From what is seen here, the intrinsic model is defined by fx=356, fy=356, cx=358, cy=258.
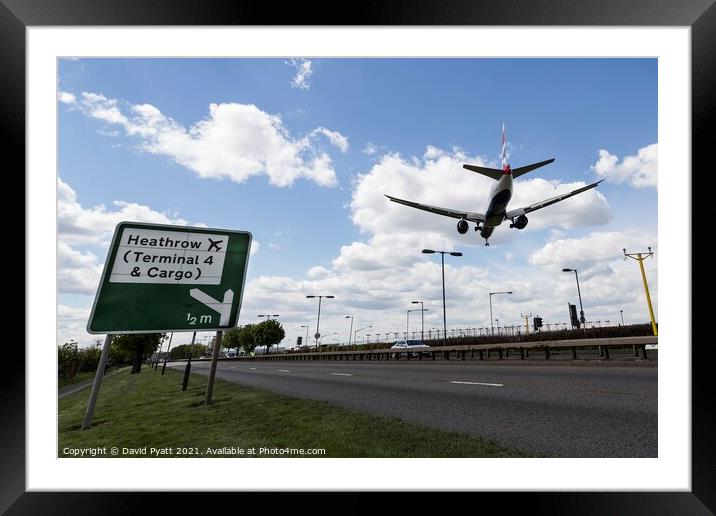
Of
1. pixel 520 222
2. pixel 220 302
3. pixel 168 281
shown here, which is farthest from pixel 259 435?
pixel 520 222

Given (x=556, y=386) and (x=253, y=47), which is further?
(x=556, y=386)

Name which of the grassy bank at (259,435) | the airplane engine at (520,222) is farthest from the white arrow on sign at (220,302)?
the airplane engine at (520,222)

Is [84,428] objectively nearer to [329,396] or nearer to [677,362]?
[329,396]

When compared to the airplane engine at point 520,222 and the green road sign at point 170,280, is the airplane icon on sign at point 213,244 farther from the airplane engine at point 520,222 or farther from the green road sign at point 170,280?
the airplane engine at point 520,222

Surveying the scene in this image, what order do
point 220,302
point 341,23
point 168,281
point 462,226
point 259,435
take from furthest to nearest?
point 462,226, point 220,302, point 168,281, point 259,435, point 341,23

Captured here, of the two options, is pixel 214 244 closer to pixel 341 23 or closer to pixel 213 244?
pixel 213 244

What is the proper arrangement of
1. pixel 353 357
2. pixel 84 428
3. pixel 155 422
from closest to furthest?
1. pixel 84 428
2. pixel 155 422
3. pixel 353 357

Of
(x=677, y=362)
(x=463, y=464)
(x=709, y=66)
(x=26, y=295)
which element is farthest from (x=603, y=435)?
(x=26, y=295)
